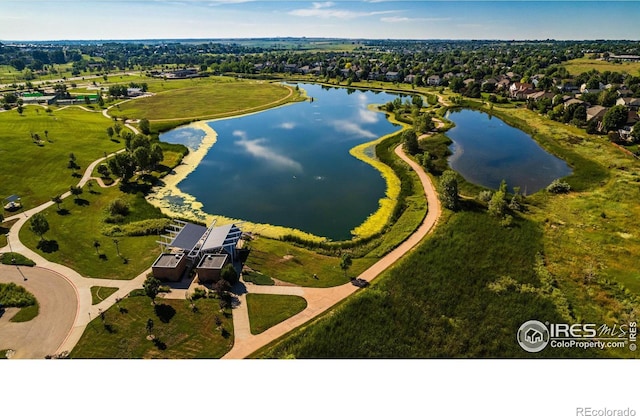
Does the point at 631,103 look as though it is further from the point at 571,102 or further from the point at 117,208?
the point at 117,208

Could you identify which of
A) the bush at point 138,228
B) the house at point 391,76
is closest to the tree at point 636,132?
the bush at point 138,228

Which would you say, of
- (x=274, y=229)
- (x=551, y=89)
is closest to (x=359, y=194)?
(x=274, y=229)

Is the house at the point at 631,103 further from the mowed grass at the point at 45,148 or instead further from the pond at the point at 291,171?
the mowed grass at the point at 45,148

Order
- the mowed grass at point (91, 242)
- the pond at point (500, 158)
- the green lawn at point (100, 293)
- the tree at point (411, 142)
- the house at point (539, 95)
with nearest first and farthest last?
the green lawn at point (100, 293) < the mowed grass at point (91, 242) < the pond at point (500, 158) < the tree at point (411, 142) < the house at point (539, 95)

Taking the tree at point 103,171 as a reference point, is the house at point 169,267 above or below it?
below

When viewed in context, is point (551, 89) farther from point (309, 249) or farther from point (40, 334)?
point (40, 334)

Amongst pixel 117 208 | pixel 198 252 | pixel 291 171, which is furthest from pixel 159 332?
pixel 291 171

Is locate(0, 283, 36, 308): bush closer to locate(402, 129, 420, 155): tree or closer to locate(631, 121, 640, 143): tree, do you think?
locate(402, 129, 420, 155): tree

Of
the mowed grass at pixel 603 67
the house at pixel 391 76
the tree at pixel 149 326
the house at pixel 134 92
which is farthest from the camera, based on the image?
the house at pixel 391 76
